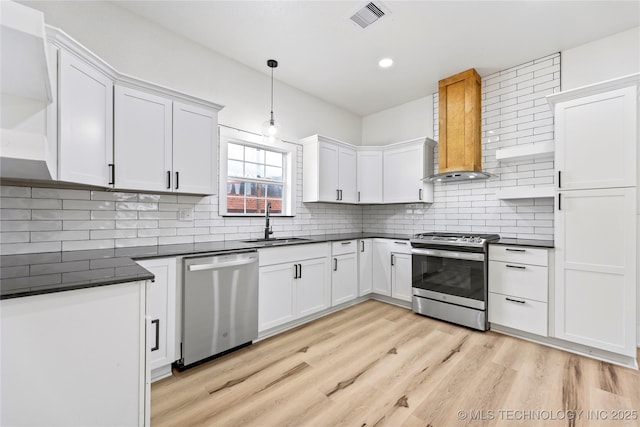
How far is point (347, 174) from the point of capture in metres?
4.20

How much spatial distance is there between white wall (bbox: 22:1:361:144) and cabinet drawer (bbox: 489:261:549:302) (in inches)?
115

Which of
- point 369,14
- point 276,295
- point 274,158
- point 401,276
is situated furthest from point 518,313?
point 274,158

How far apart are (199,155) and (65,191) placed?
1.01 meters

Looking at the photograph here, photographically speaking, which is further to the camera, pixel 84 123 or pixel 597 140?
pixel 597 140

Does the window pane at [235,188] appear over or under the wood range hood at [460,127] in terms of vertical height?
under

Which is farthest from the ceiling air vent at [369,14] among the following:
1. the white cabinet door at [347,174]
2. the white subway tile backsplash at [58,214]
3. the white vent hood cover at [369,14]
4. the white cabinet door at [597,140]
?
the white subway tile backsplash at [58,214]

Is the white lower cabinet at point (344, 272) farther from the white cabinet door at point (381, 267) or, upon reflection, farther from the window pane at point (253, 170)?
the window pane at point (253, 170)

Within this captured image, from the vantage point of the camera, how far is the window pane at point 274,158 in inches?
145

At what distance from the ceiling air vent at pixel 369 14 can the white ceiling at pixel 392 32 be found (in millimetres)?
57

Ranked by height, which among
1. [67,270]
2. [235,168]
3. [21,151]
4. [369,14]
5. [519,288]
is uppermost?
[369,14]

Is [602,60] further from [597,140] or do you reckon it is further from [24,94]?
[24,94]

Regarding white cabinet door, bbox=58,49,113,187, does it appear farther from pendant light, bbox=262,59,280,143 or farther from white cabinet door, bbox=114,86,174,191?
pendant light, bbox=262,59,280,143

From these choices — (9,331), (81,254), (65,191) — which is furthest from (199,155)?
(9,331)

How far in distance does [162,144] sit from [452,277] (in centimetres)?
320
